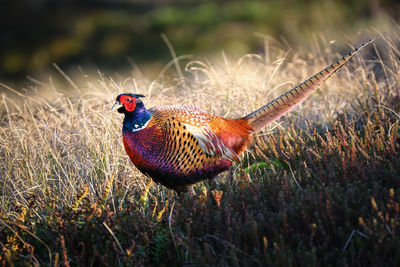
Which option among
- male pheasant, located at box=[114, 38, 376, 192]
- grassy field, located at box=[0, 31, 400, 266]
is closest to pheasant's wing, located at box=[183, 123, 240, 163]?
male pheasant, located at box=[114, 38, 376, 192]

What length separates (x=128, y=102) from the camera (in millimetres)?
2688

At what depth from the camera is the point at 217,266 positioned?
83.6 inches

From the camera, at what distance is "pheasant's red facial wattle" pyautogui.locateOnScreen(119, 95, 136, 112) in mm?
2670

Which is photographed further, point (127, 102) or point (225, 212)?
point (127, 102)

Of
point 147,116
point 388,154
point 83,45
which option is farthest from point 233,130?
point 83,45

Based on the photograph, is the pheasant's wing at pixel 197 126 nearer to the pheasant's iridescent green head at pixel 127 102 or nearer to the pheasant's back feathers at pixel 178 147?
the pheasant's back feathers at pixel 178 147

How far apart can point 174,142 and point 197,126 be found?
0.71 feet

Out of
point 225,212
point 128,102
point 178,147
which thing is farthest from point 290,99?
point 128,102

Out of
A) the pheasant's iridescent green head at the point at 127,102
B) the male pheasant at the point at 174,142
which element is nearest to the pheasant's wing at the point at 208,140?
the male pheasant at the point at 174,142

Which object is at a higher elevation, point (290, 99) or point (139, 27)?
point (139, 27)

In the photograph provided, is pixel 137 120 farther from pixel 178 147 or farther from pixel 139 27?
pixel 139 27

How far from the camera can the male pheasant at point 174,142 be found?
2662 mm

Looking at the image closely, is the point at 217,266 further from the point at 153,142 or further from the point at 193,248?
the point at 153,142

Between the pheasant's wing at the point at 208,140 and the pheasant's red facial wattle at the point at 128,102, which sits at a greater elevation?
the pheasant's red facial wattle at the point at 128,102
